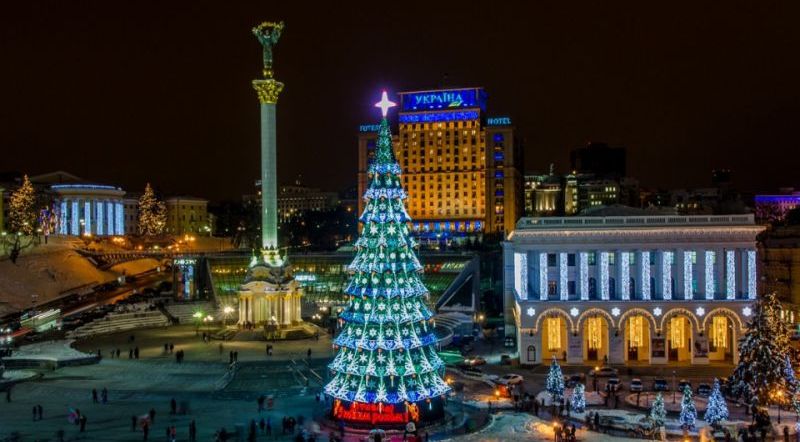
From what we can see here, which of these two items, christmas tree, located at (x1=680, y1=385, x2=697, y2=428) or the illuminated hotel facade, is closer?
christmas tree, located at (x1=680, y1=385, x2=697, y2=428)

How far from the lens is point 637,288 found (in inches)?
2343

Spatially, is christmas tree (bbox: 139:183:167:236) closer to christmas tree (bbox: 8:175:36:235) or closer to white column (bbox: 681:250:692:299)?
christmas tree (bbox: 8:175:36:235)

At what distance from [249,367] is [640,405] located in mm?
25892

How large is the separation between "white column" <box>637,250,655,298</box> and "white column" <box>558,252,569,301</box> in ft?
16.3

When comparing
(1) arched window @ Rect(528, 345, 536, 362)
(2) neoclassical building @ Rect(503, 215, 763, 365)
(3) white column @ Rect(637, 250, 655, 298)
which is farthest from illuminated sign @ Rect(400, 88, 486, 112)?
(1) arched window @ Rect(528, 345, 536, 362)

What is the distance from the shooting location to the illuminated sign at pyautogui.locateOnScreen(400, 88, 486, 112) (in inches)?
6506

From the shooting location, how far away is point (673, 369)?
57000mm

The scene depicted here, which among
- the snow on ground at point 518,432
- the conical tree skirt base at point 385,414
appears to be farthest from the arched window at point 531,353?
the conical tree skirt base at point 385,414

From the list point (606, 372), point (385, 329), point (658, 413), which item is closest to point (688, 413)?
point (658, 413)

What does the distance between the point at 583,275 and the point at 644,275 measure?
4.15 m

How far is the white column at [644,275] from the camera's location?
194 feet

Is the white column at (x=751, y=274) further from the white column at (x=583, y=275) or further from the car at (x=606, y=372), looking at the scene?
the car at (x=606, y=372)

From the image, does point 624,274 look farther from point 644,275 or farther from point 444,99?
point 444,99

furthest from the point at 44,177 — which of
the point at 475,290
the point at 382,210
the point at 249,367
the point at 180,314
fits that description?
the point at 382,210
